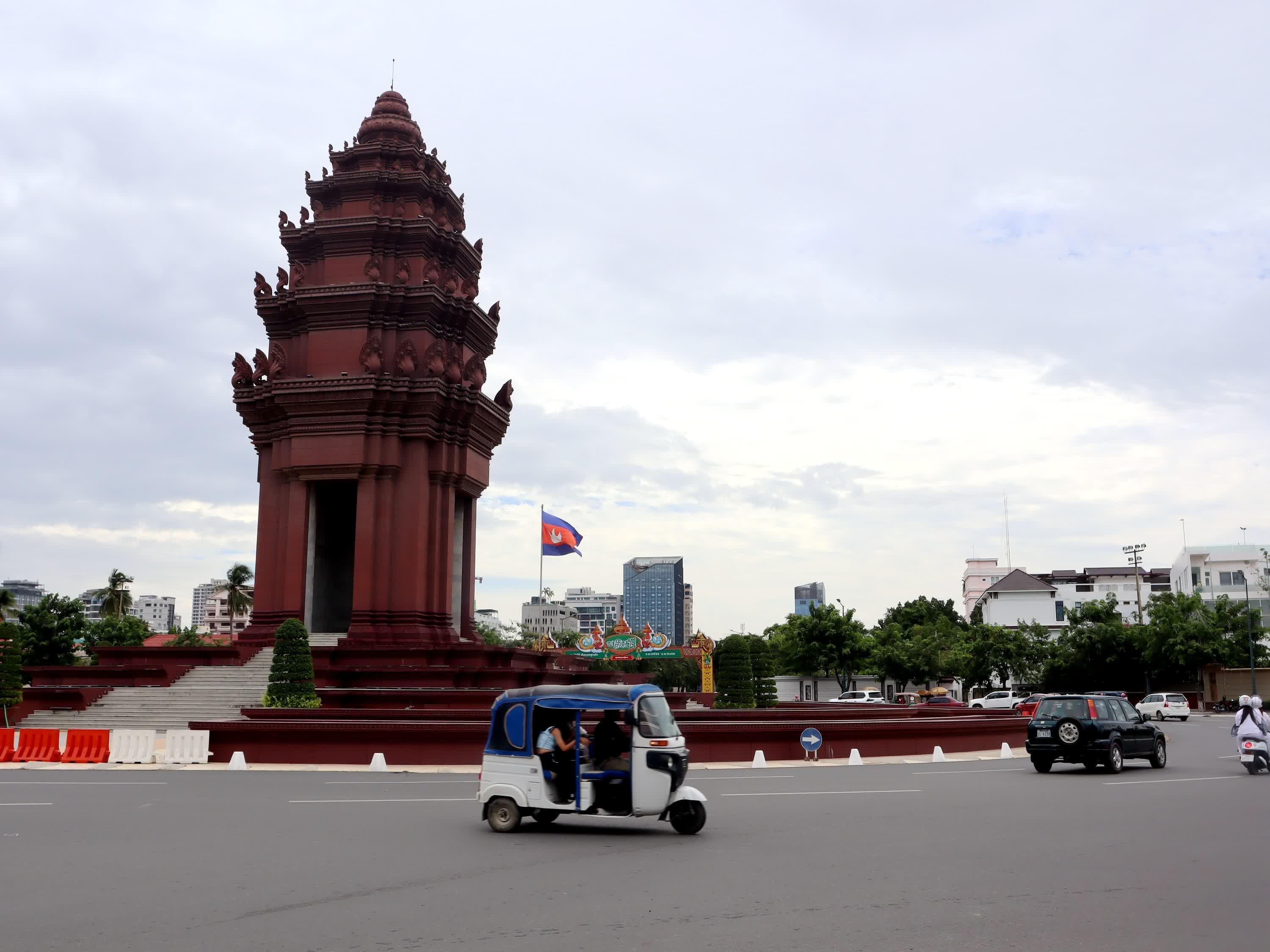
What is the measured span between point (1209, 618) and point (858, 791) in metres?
63.3

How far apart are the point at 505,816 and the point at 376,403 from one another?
76.5 ft

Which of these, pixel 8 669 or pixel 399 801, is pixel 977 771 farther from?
pixel 8 669

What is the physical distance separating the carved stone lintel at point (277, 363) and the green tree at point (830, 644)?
167ft

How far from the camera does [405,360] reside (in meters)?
36.3

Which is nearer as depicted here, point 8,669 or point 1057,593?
point 8,669

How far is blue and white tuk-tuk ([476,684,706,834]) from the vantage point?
14062 millimetres

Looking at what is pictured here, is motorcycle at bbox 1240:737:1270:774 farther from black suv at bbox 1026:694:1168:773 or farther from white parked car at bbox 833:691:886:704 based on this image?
white parked car at bbox 833:691:886:704

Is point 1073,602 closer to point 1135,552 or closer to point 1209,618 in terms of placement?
point 1135,552

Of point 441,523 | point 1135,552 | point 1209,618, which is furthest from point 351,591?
point 1135,552

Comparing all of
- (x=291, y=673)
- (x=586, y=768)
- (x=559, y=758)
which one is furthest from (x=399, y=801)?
(x=291, y=673)

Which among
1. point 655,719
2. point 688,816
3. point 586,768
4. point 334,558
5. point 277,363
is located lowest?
point 688,816

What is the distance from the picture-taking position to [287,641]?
27.7m

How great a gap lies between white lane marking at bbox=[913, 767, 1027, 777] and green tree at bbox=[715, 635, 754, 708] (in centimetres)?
1052

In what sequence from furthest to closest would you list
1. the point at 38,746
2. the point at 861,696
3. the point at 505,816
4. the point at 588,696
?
the point at 861,696
the point at 38,746
the point at 588,696
the point at 505,816
